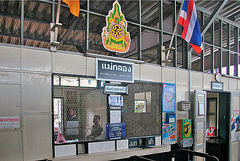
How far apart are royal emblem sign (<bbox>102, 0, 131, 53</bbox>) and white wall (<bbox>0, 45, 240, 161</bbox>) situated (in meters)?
0.68

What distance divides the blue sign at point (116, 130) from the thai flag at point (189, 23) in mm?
2439

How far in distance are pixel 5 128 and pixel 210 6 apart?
19.6ft

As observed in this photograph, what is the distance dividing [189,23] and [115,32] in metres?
1.79

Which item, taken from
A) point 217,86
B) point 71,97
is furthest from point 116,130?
point 217,86

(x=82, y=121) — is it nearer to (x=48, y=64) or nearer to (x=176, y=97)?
(x=48, y=64)

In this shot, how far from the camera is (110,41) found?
154 inches

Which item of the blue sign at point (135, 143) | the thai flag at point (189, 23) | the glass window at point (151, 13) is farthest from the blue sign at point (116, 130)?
the glass window at point (151, 13)

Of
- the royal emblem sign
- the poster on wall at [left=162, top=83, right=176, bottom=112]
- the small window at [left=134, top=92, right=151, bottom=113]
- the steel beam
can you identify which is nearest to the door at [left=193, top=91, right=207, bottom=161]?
the poster on wall at [left=162, top=83, right=176, bottom=112]

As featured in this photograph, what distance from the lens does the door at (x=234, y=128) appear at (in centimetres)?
600

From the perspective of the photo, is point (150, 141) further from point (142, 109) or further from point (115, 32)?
point (115, 32)

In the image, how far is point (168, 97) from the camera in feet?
15.4

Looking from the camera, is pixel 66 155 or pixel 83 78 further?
pixel 83 78

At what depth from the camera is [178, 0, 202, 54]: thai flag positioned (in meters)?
4.48

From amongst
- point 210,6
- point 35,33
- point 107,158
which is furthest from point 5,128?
point 210,6
